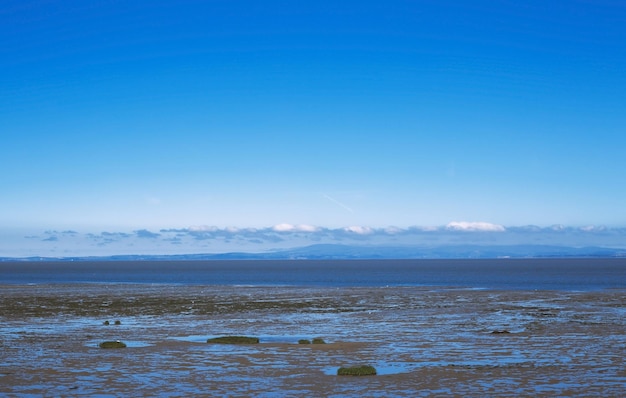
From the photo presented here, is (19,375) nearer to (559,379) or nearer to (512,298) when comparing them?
(559,379)

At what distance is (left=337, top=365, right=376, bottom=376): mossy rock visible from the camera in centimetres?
2430

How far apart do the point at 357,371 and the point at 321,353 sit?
5.67 m

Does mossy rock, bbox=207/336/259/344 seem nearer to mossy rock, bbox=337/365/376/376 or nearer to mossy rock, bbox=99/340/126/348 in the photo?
mossy rock, bbox=99/340/126/348

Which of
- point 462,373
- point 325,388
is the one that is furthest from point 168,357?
point 462,373

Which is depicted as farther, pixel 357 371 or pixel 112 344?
pixel 112 344

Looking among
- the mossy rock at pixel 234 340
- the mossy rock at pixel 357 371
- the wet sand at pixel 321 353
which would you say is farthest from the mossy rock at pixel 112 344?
the mossy rock at pixel 357 371

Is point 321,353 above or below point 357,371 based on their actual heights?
below

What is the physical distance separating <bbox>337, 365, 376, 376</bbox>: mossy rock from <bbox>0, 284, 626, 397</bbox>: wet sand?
392 millimetres

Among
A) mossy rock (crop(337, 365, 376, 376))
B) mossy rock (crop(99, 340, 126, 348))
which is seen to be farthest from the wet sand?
mossy rock (crop(99, 340, 126, 348))

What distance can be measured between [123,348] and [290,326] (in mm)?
13413

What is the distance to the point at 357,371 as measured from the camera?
24375 mm

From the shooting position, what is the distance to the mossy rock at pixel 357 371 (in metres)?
24.3

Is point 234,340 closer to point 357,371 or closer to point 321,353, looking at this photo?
point 321,353

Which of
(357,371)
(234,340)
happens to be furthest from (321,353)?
(234,340)
